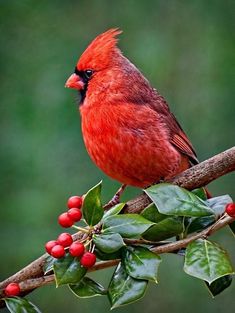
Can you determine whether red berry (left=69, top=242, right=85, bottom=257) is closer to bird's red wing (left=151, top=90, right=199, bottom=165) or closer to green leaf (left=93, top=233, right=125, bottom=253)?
green leaf (left=93, top=233, right=125, bottom=253)

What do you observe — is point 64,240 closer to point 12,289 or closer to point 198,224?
point 12,289

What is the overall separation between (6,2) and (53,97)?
38.9 inches

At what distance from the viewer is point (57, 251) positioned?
162cm

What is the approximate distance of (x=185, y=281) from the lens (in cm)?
443

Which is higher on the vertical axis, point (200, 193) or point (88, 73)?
point (88, 73)

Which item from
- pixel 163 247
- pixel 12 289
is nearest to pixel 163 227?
pixel 163 247

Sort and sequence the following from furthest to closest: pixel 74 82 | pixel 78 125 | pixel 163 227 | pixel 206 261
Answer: pixel 78 125 → pixel 74 82 → pixel 163 227 → pixel 206 261

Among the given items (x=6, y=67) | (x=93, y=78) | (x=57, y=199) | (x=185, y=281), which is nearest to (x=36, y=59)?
(x=6, y=67)

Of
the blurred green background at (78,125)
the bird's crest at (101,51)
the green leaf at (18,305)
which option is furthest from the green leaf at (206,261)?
the blurred green background at (78,125)

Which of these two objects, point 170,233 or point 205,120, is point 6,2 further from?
point 170,233

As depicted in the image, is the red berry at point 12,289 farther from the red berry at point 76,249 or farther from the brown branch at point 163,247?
the red berry at point 76,249

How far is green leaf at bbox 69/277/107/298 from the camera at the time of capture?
63.9 inches

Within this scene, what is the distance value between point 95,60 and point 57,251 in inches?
40.8

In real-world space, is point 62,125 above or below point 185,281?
above
